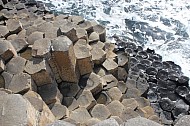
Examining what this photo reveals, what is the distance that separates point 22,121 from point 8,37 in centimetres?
267

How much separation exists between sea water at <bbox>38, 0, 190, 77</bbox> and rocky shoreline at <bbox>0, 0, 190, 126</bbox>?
42.3 inches

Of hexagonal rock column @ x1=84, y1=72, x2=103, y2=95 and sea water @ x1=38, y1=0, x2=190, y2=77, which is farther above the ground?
hexagonal rock column @ x1=84, y1=72, x2=103, y2=95

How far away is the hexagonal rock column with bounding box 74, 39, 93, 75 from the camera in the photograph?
520cm

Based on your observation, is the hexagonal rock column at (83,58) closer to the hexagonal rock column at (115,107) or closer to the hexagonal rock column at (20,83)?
the hexagonal rock column at (115,107)

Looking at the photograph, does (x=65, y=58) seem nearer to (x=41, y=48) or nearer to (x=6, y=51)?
(x=41, y=48)

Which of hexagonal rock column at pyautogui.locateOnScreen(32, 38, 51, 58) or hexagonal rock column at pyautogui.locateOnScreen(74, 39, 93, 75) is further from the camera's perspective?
hexagonal rock column at pyautogui.locateOnScreen(74, 39, 93, 75)

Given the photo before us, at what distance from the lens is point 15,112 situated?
333 cm

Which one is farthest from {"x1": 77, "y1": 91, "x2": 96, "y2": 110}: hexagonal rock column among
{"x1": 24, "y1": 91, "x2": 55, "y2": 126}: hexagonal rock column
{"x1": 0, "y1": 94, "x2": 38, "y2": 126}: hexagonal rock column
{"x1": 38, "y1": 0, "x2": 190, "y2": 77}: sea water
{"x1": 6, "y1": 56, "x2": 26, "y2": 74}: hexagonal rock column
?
{"x1": 38, "y1": 0, "x2": 190, "y2": 77}: sea water

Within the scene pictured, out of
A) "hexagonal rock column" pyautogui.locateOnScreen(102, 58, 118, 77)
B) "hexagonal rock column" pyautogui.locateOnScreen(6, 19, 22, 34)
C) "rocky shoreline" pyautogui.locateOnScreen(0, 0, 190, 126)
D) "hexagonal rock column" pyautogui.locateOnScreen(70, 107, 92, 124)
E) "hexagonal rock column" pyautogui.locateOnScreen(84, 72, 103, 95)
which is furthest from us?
"hexagonal rock column" pyautogui.locateOnScreen(6, 19, 22, 34)

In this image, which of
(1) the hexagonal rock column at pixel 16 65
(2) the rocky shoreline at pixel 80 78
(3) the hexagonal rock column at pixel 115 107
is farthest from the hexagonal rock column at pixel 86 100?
(1) the hexagonal rock column at pixel 16 65

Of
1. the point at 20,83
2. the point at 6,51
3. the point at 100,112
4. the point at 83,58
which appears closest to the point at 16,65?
the point at 6,51

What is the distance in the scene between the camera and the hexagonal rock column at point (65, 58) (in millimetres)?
4879

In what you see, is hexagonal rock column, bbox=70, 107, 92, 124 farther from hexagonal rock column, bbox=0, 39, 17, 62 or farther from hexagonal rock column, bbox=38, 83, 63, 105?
hexagonal rock column, bbox=0, 39, 17, 62

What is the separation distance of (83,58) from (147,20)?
3902 millimetres
